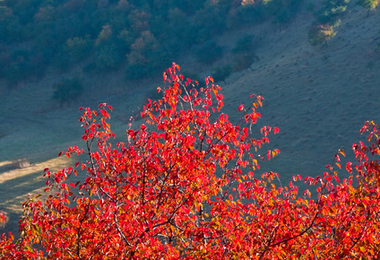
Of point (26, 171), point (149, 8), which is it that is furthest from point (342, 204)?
point (149, 8)

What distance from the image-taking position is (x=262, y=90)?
4609 centimetres

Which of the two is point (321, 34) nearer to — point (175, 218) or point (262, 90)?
point (262, 90)

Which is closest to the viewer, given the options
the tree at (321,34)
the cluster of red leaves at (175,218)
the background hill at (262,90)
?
the cluster of red leaves at (175,218)

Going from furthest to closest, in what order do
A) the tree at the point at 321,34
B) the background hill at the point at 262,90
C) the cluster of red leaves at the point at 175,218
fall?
the tree at the point at 321,34 < the background hill at the point at 262,90 < the cluster of red leaves at the point at 175,218

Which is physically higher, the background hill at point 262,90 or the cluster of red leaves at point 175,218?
the background hill at point 262,90

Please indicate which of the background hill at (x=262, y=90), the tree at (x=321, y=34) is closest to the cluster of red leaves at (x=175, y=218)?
the background hill at (x=262, y=90)

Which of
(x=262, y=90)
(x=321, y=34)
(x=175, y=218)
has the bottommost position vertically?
(x=175, y=218)

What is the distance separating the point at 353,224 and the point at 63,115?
57.4m

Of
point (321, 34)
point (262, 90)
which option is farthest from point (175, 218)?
point (321, 34)

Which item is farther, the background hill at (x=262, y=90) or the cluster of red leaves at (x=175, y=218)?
the background hill at (x=262, y=90)

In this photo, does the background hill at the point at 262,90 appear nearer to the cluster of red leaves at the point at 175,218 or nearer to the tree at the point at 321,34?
the tree at the point at 321,34

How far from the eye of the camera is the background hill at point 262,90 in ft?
105

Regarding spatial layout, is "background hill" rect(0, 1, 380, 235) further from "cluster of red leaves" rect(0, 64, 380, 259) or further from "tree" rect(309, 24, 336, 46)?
"cluster of red leaves" rect(0, 64, 380, 259)

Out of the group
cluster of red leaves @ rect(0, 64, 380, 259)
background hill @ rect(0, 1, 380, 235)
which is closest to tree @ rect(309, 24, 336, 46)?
background hill @ rect(0, 1, 380, 235)
